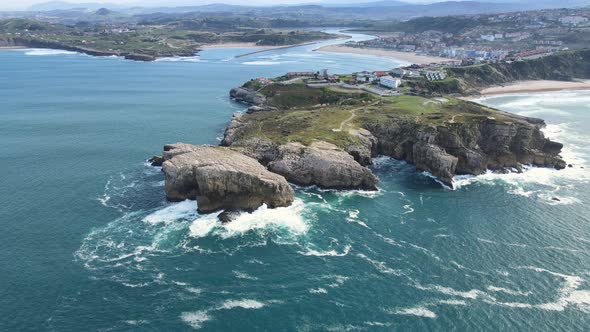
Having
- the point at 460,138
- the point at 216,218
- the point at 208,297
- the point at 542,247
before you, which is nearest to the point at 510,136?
the point at 460,138

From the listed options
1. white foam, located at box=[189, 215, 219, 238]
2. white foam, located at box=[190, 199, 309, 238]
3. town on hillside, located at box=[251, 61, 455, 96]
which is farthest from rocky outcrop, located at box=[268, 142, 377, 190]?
town on hillside, located at box=[251, 61, 455, 96]

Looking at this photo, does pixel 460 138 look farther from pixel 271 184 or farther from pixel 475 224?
pixel 271 184

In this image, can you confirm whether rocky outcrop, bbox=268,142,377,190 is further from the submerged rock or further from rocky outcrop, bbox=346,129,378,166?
the submerged rock

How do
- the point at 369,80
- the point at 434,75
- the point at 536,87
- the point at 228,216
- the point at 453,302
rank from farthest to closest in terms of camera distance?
the point at 536,87, the point at 434,75, the point at 369,80, the point at 228,216, the point at 453,302

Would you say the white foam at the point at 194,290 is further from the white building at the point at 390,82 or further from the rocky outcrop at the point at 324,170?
the white building at the point at 390,82

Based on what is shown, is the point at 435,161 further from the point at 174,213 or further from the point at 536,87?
the point at 536,87

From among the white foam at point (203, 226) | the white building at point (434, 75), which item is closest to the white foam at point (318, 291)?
the white foam at point (203, 226)

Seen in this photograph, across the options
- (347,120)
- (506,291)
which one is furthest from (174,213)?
(347,120)
